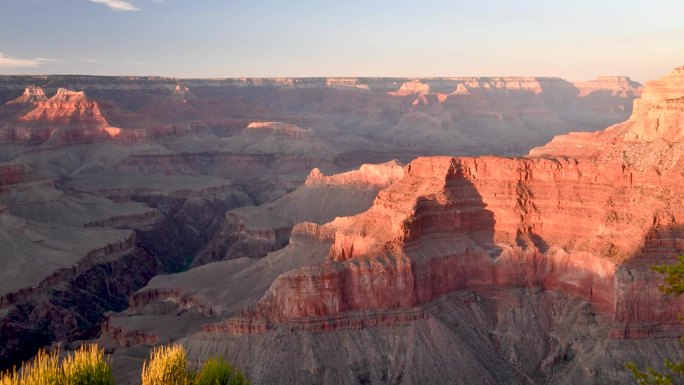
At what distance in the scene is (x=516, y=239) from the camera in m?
55.9

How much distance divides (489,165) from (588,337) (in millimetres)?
16474

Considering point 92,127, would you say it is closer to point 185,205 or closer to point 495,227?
point 185,205

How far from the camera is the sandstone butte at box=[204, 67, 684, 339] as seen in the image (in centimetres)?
4888

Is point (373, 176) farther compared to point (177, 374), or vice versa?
point (373, 176)

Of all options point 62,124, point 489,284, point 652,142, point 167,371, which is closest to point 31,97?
point 62,124

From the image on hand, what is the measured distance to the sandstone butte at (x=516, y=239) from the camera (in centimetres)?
4888

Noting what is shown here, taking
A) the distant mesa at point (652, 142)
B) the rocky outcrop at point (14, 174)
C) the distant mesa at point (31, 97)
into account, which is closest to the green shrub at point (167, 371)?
the distant mesa at point (652, 142)

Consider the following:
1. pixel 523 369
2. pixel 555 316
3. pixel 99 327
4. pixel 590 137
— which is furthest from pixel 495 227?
pixel 99 327

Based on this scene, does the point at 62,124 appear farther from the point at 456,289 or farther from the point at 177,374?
the point at 177,374

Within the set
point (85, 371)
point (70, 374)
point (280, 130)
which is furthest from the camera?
point (280, 130)

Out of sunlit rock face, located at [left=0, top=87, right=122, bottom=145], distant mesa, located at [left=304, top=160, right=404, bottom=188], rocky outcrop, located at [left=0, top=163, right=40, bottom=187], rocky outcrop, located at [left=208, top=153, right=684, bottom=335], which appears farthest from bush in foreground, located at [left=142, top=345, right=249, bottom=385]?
sunlit rock face, located at [left=0, top=87, right=122, bottom=145]

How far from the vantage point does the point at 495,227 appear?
5706cm

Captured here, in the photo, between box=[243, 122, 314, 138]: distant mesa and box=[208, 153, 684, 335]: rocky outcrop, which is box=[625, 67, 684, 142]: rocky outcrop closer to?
box=[208, 153, 684, 335]: rocky outcrop

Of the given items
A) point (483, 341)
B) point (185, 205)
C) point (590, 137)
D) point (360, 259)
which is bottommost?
point (185, 205)
